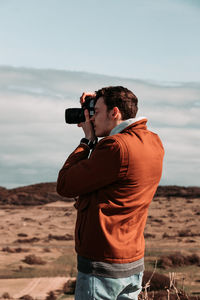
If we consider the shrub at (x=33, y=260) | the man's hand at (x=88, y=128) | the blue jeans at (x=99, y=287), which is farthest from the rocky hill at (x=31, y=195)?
the blue jeans at (x=99, y=287)

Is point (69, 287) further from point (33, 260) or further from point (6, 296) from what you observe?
point (33, 260)

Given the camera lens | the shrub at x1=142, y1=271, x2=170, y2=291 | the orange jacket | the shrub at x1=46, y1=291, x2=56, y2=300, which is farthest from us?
the shrub at x1=142, y1=271, x2=170, y2=291

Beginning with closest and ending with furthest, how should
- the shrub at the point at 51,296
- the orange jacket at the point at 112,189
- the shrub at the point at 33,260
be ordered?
1. the orange jacket at the point at 112,189
2. the shrub at the point at 51,296
3. the shrub at the point at 33,260

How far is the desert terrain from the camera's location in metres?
11.7

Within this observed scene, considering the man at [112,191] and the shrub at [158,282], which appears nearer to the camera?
the man at [112,191]

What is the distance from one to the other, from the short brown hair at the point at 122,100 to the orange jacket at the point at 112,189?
7 centimetres

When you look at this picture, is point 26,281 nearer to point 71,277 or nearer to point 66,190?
point 71,277

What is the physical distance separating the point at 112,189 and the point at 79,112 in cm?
61

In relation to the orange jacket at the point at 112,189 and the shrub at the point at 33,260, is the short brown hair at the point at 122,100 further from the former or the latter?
the shrub at the point at 33,260

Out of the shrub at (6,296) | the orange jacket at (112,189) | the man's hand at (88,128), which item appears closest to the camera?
the orange jacket at (112,189)

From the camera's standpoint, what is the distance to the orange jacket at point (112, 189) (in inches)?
93.1

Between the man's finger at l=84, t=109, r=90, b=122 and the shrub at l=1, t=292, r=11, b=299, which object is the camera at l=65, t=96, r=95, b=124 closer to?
the man's finger at l=84, t=109, r=90, b=122

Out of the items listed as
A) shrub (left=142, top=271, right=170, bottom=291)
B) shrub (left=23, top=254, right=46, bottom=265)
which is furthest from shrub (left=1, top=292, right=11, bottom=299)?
shrub (left=23, top=254, right=46, bottom=265)

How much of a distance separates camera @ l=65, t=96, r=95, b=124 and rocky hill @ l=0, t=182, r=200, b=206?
2752 cm
